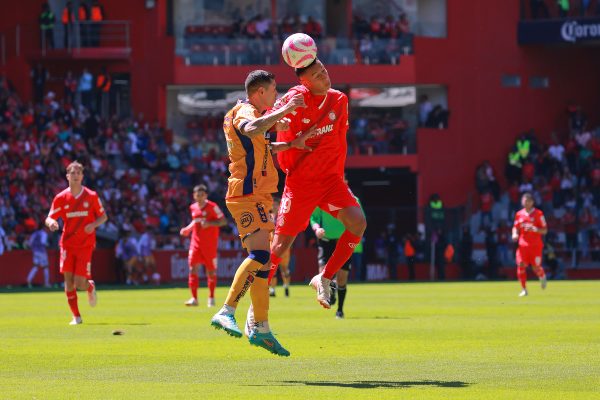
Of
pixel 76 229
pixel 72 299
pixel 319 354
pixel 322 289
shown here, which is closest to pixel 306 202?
pixel 322 289

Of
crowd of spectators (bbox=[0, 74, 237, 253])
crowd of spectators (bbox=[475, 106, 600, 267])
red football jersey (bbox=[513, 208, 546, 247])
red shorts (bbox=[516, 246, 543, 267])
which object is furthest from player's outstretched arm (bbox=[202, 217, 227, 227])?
crowd of spectators (bbox=[475, 106, 600, 267])

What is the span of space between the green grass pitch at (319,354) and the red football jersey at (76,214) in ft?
4.25

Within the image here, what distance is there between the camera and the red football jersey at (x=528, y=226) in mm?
30578

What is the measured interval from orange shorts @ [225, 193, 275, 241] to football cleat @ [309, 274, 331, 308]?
36.6 inches

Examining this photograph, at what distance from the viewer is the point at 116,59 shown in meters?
50.8

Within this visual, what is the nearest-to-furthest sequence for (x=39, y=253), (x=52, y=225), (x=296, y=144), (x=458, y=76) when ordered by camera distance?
(x=296, y=144), (x=52, y=225), (x=39, y=253), (x=458, y=76)

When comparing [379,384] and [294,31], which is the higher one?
[294,31]

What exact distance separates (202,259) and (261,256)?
13721 millimetres

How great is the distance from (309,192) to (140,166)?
33856mm

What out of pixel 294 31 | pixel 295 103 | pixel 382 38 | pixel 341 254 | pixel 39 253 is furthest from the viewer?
pixel 382 38

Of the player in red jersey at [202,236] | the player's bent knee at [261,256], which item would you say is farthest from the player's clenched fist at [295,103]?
the player in red jersey at [202,236]

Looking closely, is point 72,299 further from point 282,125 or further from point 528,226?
point 528,226

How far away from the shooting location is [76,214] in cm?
2042

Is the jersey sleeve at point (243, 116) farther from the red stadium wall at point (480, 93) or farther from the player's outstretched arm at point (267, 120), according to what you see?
the red stadium wall at point (480, 93)
